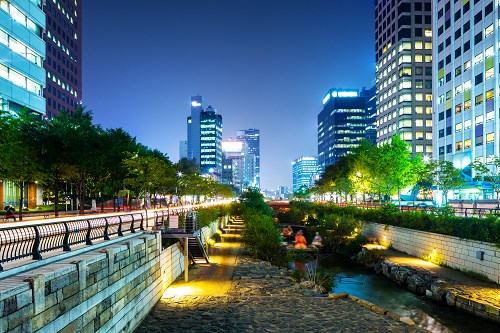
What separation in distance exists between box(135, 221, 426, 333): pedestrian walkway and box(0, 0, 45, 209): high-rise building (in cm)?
3473

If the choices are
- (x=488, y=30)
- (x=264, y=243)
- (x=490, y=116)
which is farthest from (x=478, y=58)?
(x=264, y=243)

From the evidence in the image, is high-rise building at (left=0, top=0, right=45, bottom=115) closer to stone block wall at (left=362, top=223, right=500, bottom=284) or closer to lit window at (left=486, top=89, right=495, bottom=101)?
stone block wall at (left=362, top=223, right=500, bottom=284)

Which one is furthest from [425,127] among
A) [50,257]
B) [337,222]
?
[50,257]

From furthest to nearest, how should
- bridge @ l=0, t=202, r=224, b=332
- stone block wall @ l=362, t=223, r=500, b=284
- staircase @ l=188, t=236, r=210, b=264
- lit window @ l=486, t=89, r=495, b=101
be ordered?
lit window @ l=486, t=89, r=495, b=101 < staircase @ l=188, t=236, r=210, b=264 < stone block wall @ l=362, t=223, r=500, b=284 < bridge @ l=0, t=202, r=224, b=332

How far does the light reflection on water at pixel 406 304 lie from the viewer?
20453 mm

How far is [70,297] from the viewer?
37.5 ft

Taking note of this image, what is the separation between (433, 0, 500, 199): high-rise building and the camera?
241 ft

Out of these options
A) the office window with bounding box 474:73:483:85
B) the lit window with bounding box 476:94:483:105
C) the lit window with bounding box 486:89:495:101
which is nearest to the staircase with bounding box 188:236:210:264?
the lit window with bounding box 486:89:495:101

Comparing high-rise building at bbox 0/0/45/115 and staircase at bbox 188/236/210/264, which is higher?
high-rise building at bbox 0/0/45/115

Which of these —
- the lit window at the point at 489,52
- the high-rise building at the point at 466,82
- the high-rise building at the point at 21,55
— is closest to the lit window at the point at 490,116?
the high-rise building at the point at 466,82

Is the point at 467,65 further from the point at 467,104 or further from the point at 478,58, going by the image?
the point at 467,104

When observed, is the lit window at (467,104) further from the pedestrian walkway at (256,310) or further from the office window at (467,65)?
the pedestrian walkway at (256,310)

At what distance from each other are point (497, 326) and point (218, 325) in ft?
43.7

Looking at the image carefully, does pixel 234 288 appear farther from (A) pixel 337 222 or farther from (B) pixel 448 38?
(B) pixel 448 38
